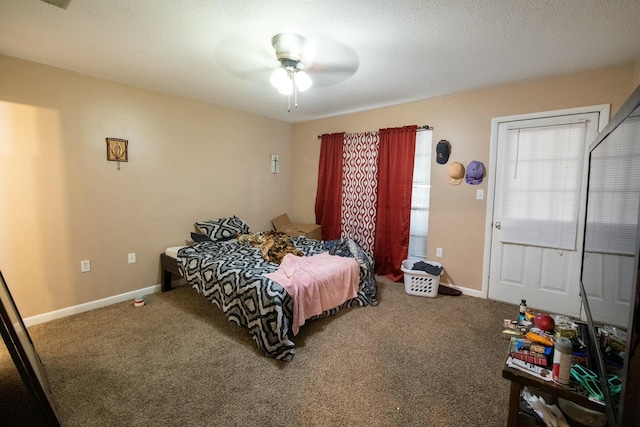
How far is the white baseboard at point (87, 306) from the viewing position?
2570 millimetres

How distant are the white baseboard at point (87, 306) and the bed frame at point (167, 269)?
0.10 meters

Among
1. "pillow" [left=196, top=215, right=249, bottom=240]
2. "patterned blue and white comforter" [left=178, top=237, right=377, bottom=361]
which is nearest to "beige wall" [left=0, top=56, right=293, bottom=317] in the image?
"pillow" [left=196, top=215, right=249, bottom=240]

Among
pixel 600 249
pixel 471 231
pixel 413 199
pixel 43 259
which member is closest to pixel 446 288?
pixel 471 231

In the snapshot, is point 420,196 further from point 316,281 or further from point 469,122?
point 316,281

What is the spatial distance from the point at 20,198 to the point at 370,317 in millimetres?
3347

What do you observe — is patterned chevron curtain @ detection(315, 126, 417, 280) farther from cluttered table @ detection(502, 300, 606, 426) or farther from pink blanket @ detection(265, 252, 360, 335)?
cluttered table @ detection(502, 300, 606, 426)

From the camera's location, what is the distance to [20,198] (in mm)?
2461

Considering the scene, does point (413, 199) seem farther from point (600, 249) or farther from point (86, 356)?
point (86, 356)

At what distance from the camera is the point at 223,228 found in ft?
12.0

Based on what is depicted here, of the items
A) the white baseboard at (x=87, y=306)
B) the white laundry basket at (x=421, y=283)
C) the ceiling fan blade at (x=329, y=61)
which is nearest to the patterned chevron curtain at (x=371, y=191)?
the white laundry basket at (x=421, y=283)

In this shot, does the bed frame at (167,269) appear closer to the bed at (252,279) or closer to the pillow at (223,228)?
the bed at (252,279)

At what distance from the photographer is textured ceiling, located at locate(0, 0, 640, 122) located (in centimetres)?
167

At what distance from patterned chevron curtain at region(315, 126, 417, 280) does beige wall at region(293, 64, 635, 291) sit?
0.28 meters

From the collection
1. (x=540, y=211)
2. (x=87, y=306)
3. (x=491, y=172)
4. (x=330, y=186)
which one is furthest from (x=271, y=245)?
(x=540, y=211)
